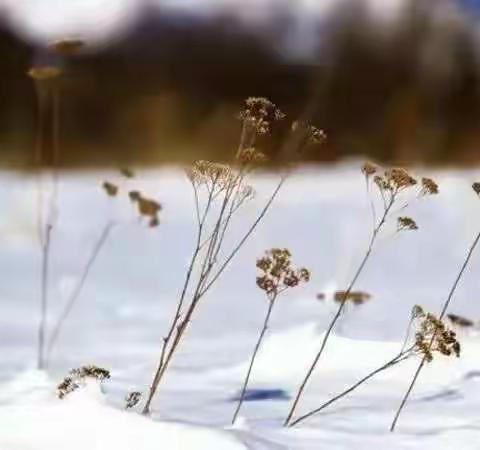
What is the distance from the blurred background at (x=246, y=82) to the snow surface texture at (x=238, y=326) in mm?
2214

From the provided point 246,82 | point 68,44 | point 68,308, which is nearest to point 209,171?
point 68,44

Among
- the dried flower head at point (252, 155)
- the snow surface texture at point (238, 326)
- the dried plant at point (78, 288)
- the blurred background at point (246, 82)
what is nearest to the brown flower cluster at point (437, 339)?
the snow surface texture at point (238, 326)

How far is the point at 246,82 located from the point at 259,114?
10938 mm

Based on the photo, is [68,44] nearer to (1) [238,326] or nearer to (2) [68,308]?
(2) [68,308]

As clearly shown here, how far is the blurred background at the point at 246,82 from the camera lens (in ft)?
33.5

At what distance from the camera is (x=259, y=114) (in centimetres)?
219

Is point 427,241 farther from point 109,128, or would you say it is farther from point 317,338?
point 109,128

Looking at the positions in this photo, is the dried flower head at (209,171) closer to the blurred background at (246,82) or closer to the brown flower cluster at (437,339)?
the brown flower cluster at (437,339)

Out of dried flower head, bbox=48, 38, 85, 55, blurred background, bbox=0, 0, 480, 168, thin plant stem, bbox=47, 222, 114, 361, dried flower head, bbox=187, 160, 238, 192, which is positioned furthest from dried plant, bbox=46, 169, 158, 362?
blurred background, bbox=0, 0, 480, 168

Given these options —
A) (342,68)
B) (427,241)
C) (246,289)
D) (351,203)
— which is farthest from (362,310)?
(342,68)

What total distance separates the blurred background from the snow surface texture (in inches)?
87.2

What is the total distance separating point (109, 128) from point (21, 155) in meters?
1.88

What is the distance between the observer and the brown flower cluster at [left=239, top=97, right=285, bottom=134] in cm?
215

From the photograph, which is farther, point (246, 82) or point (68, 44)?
point (246, 82)
